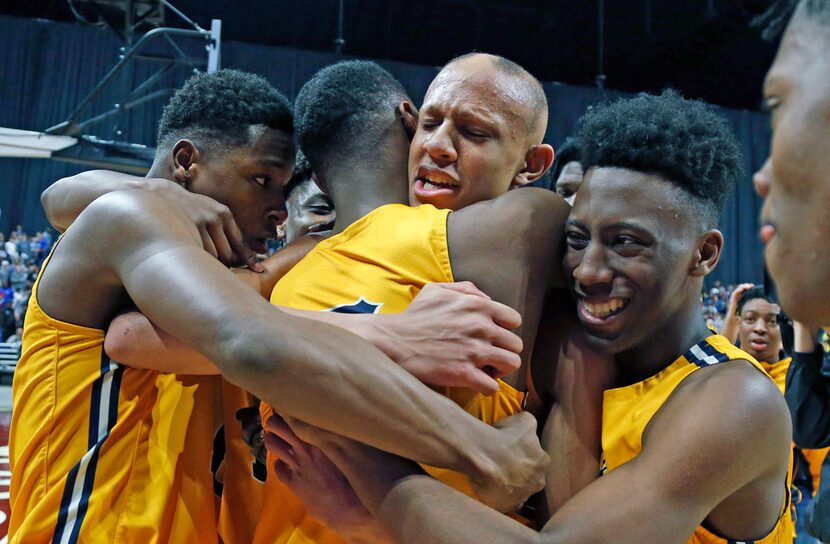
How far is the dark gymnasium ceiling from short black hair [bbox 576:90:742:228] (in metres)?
14.8

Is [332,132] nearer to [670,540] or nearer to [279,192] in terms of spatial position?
[279,192]

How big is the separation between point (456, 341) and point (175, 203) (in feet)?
2.60

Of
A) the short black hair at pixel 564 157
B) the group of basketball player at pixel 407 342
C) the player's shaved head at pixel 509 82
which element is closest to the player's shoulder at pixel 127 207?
the group of basketball player at pixel 407 342

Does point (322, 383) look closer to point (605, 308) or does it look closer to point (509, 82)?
point (605, 308)

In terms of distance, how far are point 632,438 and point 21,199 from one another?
17796 millimetres

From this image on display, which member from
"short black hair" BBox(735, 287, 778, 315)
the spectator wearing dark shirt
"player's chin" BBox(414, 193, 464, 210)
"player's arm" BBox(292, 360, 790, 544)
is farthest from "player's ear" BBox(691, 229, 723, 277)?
"short black hair" BBox(735, 287, 778, 315)

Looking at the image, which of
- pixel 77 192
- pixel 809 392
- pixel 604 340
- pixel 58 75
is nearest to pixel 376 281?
pixel 604 340

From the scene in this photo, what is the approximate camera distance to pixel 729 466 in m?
1.56

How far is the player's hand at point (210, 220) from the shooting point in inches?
76.3

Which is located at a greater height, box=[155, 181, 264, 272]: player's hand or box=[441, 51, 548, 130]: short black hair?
box=[441, 51, 548, 130]: short black hair

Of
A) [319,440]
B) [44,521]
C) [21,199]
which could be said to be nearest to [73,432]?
[44,521]

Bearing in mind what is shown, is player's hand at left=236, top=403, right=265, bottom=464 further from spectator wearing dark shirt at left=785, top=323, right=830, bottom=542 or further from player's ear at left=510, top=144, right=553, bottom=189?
spectator wearing dark shirt at left=785, top=323, right=830, bottom=542

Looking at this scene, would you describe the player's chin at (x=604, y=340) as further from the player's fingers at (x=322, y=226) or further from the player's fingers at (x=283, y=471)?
the player's fingers at (x=322, y=226)

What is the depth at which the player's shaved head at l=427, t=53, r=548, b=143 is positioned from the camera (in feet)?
6.65
